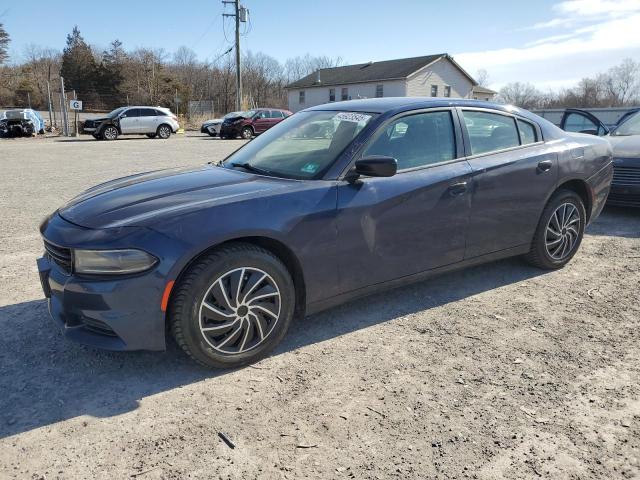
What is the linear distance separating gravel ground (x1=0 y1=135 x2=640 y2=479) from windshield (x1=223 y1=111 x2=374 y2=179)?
1161mm

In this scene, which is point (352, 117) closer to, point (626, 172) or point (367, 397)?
point (367, 397)

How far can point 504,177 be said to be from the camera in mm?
3996

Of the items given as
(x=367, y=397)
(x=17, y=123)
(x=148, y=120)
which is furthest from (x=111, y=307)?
(x=17, y=123)

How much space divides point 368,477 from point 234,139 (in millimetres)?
24291

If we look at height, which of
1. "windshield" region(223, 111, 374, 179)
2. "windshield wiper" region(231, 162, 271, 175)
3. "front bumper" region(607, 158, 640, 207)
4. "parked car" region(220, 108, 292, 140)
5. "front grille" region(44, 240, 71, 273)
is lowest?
"front grille" region(44, 240, 71, 273)

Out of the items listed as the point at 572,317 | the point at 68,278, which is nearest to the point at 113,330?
the point at 68,278

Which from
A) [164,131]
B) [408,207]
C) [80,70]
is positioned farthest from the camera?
[80,70]

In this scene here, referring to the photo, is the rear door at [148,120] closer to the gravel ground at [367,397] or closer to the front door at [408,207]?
the gravel ground at [367,397]

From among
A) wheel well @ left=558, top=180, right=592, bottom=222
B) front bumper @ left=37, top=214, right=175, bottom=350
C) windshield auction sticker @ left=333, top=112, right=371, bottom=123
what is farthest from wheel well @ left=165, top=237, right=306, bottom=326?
wheel well @ left=558, top=180, right=592, bottom=222

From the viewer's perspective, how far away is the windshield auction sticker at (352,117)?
11.7 feet

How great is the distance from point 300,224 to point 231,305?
0.65 meters

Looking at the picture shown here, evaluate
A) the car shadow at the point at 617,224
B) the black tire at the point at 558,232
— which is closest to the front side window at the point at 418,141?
the black tire at the point at 558,232

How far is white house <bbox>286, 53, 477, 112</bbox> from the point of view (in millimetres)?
44719

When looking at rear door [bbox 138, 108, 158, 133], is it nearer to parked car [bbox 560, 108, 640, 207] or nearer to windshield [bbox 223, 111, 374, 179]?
parked car [bbox 560, 108, 640, 207]
